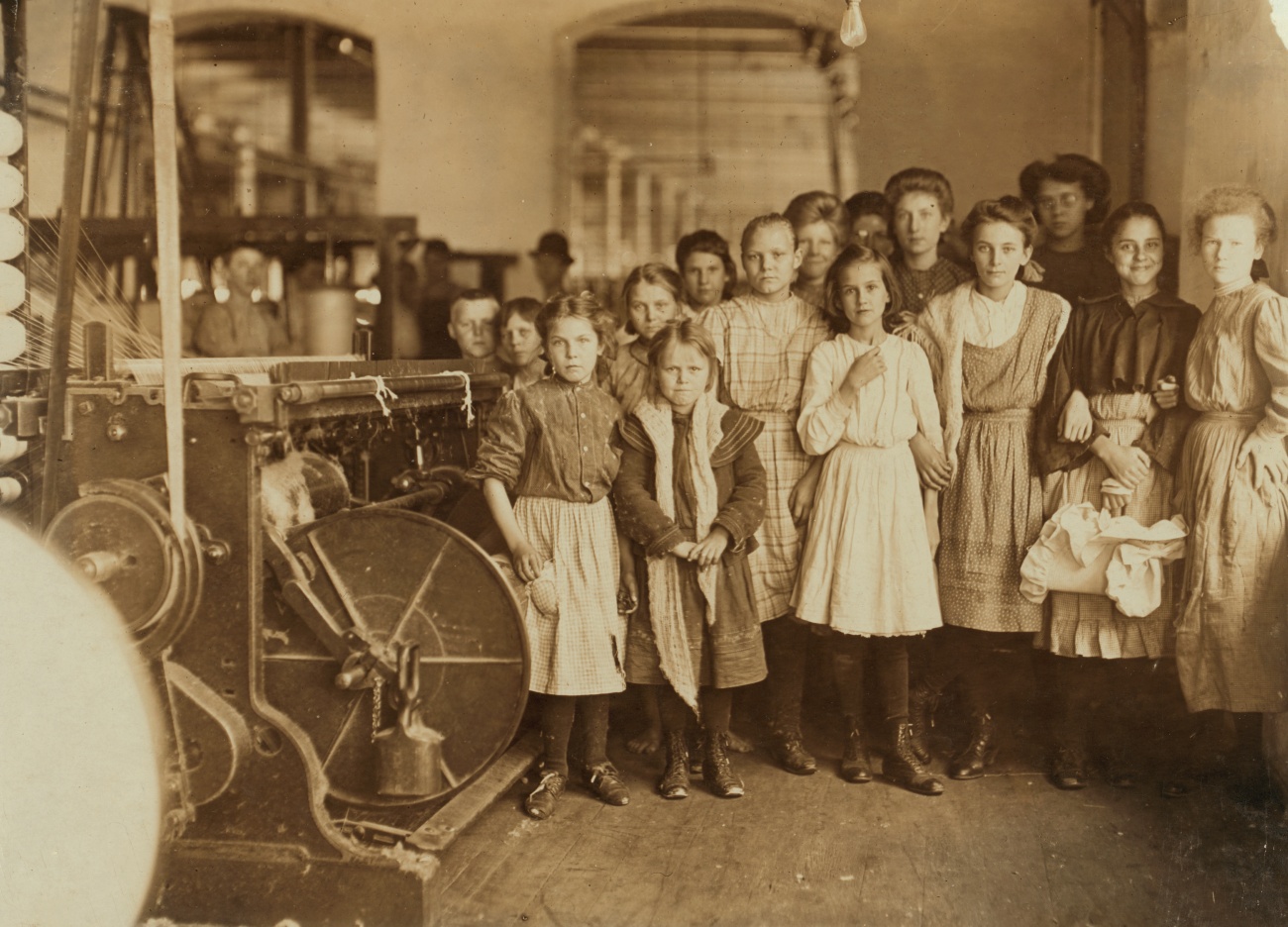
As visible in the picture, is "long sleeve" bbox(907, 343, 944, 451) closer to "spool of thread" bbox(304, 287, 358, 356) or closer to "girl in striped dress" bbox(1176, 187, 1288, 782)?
"girl in striped dress" bbox(1176, 187, 1288, 782)

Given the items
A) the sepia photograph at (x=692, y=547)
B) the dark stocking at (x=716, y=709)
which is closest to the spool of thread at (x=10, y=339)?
the sepia photograph at (x=692, y=547)

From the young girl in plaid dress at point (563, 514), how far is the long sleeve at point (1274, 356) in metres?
1.95

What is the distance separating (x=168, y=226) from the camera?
2840 mm

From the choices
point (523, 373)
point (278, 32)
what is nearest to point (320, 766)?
point (523, 373)

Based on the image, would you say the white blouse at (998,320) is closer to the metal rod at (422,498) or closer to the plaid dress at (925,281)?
the plaid dress at (925,281)

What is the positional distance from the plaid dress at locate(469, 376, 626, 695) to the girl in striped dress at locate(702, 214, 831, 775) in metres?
0.55

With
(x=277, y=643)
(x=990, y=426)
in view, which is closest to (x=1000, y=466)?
(x=990, y=426)

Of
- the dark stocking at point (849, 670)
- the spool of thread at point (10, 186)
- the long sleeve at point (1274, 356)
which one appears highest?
the spool of thread at point (10, 186)

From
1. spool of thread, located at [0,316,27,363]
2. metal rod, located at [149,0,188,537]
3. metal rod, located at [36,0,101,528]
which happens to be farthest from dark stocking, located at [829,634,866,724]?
spool of thread, located at [0,316,27,363]

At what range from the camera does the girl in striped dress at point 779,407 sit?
372cm

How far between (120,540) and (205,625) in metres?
0.31

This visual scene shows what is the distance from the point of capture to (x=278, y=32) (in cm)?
499

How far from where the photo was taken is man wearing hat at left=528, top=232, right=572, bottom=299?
5.38 meters

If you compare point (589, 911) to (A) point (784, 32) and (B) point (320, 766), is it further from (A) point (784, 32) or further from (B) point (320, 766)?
(A) point (784, 32)
